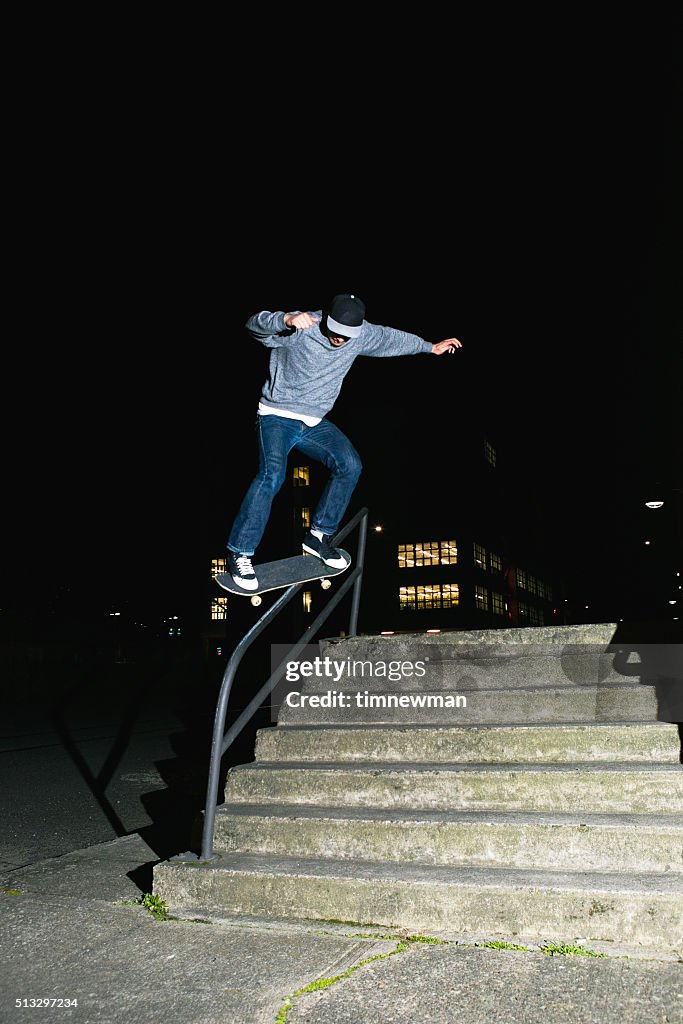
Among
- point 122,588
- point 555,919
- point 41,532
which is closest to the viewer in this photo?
point 555,919

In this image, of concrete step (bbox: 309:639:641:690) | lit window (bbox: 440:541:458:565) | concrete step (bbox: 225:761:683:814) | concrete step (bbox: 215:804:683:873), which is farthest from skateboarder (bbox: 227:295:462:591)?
lit window (bbox: 440:541:458:565)

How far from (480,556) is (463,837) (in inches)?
2595

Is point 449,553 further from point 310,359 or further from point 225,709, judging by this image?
point 225,709

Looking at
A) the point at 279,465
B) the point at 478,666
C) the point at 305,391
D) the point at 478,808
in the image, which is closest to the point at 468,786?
the point at 478,808

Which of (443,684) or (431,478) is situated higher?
(431,478)

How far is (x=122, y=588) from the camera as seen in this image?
158 feet

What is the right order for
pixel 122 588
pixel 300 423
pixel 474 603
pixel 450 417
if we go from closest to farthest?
pixel 300 423
pixel 122 588
pixel 474 603
pixel 450 417

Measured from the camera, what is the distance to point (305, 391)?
4883 millimetres

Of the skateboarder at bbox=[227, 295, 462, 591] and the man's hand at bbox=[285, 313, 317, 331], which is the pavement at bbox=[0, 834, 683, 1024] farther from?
the man's hand at bbox=[285, 313, 317, 331]

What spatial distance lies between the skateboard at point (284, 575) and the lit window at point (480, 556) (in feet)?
199

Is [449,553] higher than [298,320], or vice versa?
[449,553]

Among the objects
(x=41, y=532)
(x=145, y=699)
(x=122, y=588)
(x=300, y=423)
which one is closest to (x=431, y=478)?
(x=122, y=588)

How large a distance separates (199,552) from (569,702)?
47.4 m

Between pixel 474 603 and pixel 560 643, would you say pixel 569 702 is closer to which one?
pixel 560 643
